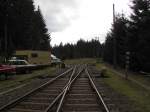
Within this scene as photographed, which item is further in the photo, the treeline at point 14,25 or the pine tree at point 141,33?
the treeline at point 14,25

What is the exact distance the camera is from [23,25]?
7344 centimetres

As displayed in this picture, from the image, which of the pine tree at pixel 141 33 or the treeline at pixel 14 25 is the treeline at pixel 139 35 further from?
the treeline at pixel 14 25

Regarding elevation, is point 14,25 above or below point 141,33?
above

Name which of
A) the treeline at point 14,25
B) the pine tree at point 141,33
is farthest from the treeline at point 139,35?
the treeline at point 14,25

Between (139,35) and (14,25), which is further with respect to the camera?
(14,25)

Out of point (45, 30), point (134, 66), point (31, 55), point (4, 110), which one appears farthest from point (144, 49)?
point (45, 30)

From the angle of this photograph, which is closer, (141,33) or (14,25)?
(141,33)

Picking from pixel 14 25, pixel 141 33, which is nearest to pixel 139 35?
pixel 141 33

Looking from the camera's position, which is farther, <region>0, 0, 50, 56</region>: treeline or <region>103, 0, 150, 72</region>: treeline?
<region>0, 0, 50, 56</region>: treeline

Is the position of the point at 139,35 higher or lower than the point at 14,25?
lower

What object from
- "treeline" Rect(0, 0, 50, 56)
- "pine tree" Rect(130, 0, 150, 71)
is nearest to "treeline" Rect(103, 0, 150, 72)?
"pine tree" Rect(130, 0, 150, 71)

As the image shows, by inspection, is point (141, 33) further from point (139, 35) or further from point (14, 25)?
point (14, 25)

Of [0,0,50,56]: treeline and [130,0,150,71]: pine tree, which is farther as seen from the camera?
[0,0,50,56]: treeline

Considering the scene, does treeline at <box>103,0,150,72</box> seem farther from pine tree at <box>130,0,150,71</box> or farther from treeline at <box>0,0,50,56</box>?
treeline at <box>0,0,50,56</box>
